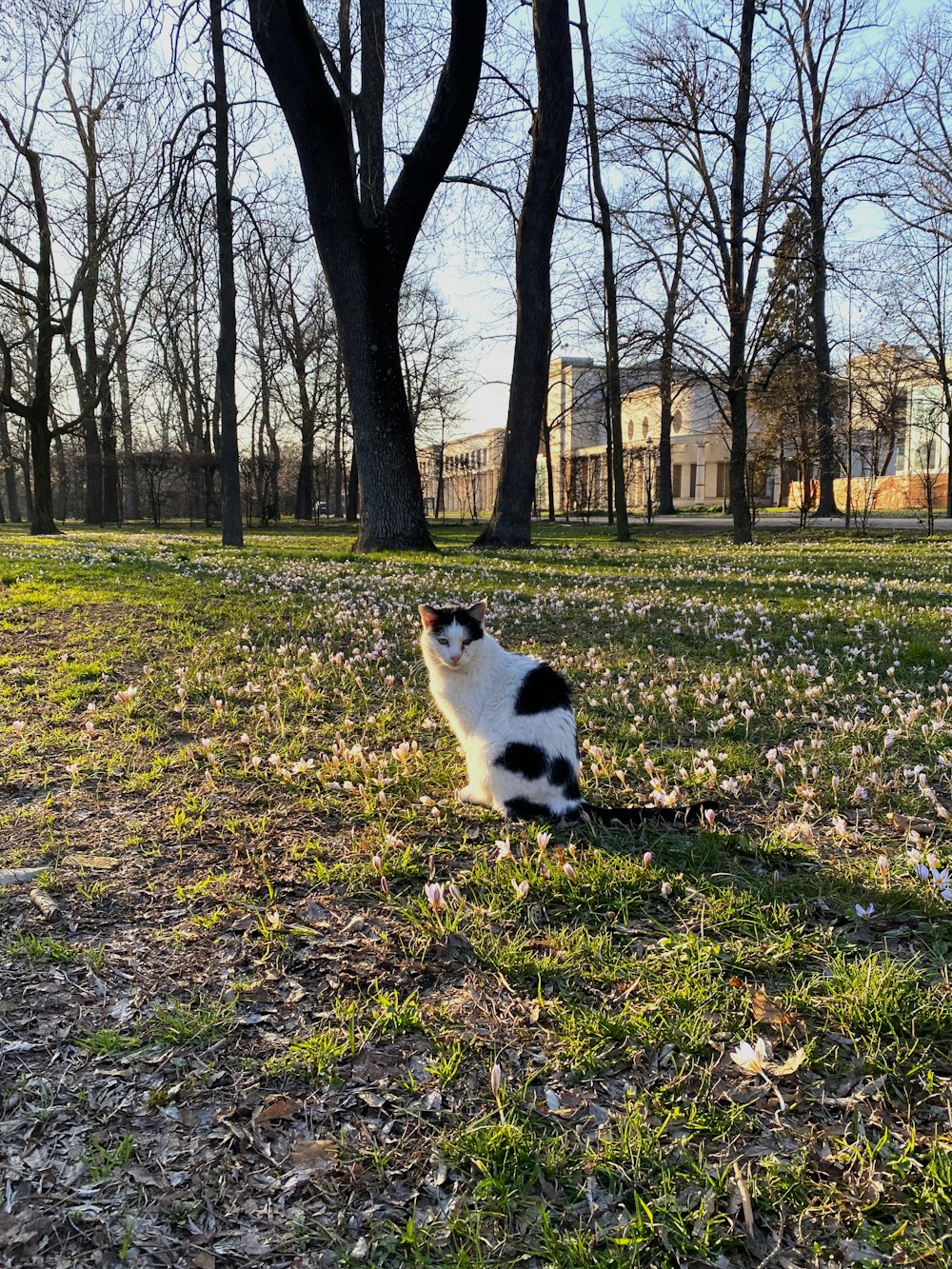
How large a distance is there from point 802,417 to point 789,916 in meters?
35.8

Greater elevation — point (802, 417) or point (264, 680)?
point (802, 417)

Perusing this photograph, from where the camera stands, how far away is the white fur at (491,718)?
152 inches

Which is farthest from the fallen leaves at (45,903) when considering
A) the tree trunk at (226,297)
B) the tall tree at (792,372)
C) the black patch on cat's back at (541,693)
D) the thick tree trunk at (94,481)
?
the thick tree trunk at (94,481)

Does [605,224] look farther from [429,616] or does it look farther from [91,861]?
[91,861]

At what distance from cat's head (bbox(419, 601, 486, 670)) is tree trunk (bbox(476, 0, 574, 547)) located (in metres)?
14.8

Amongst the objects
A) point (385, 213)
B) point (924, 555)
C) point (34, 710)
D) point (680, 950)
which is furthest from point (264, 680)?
point (924, 555)

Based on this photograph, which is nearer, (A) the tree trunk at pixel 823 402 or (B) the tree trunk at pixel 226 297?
(B) the tree trunk at pixel 226 297

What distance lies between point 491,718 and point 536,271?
17059mm

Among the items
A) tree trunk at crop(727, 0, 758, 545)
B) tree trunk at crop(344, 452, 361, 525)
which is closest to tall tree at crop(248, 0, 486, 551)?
tree trunk at crop(727, 0, 758, 545)

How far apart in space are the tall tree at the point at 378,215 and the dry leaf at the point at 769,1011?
13.4 metres

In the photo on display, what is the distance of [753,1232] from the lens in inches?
73.6

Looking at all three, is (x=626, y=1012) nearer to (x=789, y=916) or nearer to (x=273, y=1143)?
(x=789, y=916)

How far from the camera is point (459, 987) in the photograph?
2.79 m

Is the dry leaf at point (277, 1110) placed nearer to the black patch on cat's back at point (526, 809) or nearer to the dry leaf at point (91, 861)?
the dry leaf at point (91, 861)
